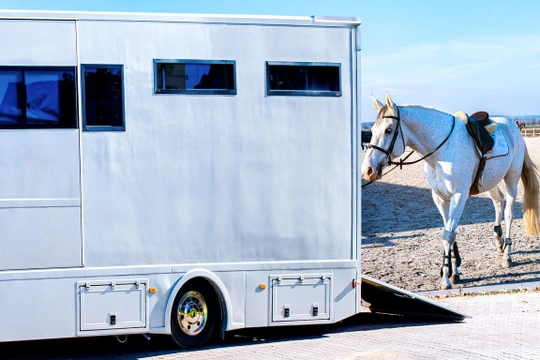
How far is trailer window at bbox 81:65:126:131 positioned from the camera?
7812 mm

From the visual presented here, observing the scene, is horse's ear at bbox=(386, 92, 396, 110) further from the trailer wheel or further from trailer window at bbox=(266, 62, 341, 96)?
the trailer wheel

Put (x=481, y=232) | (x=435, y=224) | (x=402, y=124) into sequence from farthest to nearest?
(x=435, y=224)
(x=481, y=232)
(x=402, y=124)

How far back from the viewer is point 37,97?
7.70 m

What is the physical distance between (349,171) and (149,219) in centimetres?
216

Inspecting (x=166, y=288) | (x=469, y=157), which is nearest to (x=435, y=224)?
(x=469, y=157)

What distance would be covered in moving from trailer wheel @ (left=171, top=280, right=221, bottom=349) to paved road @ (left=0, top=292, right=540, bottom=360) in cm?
16

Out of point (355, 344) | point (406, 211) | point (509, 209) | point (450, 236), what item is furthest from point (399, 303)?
point (406, 211)

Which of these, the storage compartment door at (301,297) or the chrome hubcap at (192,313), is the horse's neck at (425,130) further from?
the chrome hubcap at (192,313)

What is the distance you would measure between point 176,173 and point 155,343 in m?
1.92

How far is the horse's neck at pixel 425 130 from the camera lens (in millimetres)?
11742

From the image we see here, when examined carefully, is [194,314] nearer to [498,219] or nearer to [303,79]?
[303,79]

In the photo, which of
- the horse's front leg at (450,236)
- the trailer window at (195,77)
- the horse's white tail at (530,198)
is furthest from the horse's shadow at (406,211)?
the trailer window at (195,77)

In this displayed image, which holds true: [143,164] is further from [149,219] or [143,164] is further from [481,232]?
[481,232]

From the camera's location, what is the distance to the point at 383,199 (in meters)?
23.0
